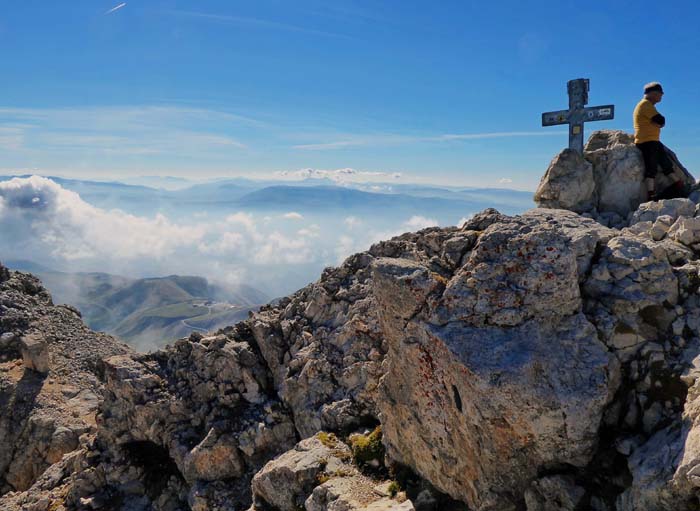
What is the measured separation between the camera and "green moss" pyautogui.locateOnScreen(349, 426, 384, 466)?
59.3ft

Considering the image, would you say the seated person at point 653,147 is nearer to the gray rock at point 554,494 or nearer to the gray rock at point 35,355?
the gray rock at point 554,494

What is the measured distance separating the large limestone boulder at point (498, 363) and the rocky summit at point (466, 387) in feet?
0.16

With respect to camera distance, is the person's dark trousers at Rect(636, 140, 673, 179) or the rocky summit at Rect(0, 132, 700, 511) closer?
the rocky summit at Rect(0, 132, 700, 511)

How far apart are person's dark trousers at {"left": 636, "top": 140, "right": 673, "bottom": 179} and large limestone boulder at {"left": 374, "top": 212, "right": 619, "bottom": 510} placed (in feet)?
29.1

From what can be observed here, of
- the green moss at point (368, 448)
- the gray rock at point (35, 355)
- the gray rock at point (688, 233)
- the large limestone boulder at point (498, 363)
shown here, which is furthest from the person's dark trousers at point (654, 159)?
the gray rock at point (35, 355)

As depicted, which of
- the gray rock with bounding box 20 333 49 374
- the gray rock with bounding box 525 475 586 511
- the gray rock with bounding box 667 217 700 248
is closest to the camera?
the gray rock with bounding box 525 475 586 511

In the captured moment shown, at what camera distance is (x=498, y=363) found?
1324cm

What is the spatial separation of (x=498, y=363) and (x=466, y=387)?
3.68 feet

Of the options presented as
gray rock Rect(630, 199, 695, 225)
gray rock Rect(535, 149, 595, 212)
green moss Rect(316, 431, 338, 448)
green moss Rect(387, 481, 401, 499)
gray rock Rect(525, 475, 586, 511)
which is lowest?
green moss Rect(316, 431, 338, 448)

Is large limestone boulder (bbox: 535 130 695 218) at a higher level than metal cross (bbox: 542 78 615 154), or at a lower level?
lower

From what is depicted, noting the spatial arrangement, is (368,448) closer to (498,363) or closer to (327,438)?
(327,438)

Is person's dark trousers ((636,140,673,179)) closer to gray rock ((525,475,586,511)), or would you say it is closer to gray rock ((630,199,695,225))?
gray rock ((630,199,695,225))

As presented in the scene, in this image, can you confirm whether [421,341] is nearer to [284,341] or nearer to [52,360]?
[284,341]

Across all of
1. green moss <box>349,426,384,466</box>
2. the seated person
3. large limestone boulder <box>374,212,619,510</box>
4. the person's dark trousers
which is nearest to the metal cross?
the seated person
